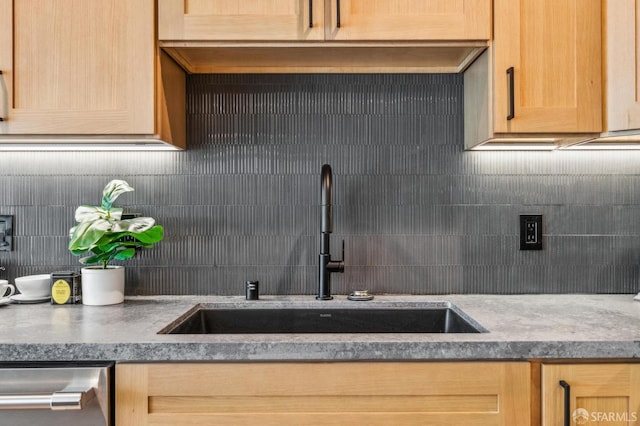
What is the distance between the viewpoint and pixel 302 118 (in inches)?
67.7

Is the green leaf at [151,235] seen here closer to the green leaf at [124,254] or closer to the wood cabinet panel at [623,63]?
the green leaf at [124,254]

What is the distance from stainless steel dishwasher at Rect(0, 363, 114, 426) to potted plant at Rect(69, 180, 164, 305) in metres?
0.43

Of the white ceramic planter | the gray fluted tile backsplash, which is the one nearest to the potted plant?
the white ceramic planter

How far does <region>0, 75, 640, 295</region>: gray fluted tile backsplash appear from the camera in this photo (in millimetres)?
1708

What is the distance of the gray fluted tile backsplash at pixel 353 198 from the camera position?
5.60 ft

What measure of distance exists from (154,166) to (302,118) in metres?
0.56

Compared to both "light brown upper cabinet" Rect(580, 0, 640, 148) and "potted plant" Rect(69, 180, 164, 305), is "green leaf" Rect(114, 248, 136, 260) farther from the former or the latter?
"light brown upper cabinet" Rect(580, 0, 640, 148)

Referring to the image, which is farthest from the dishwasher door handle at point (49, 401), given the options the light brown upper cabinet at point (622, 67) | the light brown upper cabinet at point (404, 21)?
the light brown upper cabinet at point (622, 67)

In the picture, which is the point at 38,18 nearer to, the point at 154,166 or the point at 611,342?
the point at 154,166

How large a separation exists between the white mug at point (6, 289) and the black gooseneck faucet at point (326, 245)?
1022 mm

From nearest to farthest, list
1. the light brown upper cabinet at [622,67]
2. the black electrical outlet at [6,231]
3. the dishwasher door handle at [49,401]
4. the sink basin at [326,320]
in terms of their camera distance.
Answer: the dishwasher door handle at [49,401] < the light brown upper cabinet at [622,67] < the sink basin at [326,320] < the black electrical outlet at [6,231]

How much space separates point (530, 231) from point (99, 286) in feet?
4.88

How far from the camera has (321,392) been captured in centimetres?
109

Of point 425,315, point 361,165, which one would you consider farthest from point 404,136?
point 425,315
